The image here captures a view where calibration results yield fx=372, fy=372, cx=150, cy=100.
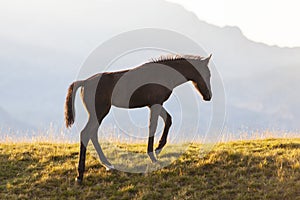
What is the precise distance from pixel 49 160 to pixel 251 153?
5.25m

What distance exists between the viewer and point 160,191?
7688mm

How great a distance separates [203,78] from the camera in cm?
900

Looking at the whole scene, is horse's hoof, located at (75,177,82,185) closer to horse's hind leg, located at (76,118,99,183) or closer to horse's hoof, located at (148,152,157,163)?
horse's hind leg, located at (76,118,99,183)

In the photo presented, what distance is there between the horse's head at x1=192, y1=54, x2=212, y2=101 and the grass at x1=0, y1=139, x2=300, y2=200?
164 cm

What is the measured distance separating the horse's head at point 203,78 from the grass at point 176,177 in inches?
64.5

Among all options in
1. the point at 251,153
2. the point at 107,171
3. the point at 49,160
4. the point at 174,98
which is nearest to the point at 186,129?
the point at 174,98

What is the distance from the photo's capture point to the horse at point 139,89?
8453 mm

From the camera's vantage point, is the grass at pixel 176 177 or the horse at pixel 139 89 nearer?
the grass at pixel 176 177

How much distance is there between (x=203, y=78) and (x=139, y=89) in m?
1.59

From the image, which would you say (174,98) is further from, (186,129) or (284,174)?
(284,174)

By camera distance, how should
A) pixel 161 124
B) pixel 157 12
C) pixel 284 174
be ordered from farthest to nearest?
pixel 157 12 < pixel 161 124 < pixel 284 174

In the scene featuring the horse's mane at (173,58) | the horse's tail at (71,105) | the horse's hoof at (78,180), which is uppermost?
the horse's mane at (173,58)

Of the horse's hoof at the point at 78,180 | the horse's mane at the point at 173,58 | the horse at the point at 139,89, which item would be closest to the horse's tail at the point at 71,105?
Answer: the horse at the point at 139,89

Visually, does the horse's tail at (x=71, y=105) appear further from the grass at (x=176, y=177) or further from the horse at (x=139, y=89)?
the grass at (x=176, y=177)
